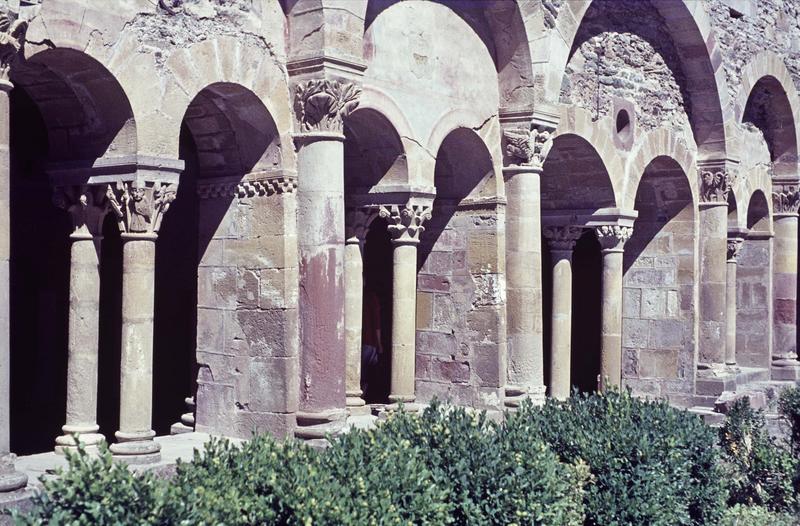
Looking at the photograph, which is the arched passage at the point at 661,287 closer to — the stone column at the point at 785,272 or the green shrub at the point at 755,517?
the stone column at the point at 785,272

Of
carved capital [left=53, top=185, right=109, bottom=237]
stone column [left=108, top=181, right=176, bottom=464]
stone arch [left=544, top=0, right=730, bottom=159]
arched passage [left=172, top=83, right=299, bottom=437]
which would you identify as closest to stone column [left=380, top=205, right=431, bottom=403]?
arched passage [left=172, top=83, right=299, bottom=437]

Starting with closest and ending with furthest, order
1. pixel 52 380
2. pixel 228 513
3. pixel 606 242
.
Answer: pixel 228 513 < pixel 52 380 < pixel 606 242

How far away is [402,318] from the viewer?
974 centimetres

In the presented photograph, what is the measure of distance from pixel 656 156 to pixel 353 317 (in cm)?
547

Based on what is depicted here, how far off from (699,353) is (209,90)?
8592 millimetres

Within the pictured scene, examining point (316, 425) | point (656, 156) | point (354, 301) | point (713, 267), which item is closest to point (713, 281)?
point (713, 267)

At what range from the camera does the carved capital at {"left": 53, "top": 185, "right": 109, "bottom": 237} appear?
7379 mm

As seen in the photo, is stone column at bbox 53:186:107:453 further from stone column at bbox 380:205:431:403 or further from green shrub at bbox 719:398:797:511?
green shrub at bbox 719:398:797:511

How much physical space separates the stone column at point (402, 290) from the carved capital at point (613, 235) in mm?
3560

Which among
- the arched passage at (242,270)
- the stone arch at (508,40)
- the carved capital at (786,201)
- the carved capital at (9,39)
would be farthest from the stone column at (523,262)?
the carved capital at (786,201)

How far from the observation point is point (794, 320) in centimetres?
1642

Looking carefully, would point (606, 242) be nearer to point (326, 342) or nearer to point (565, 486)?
point (326, 342)

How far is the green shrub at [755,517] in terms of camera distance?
8531 mm

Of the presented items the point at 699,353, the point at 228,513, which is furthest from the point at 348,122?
the point at 699,353
